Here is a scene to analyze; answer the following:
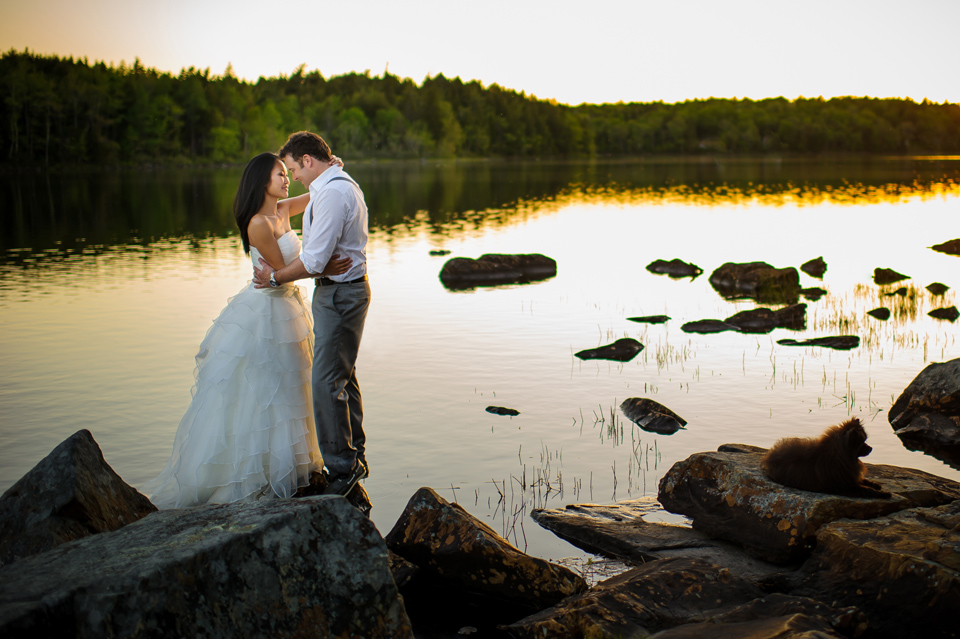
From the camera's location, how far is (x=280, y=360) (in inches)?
295

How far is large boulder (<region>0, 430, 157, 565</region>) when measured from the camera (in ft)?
17.1

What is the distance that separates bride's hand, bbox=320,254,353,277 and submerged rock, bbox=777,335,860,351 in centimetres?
1028

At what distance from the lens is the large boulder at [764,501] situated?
6.22 m

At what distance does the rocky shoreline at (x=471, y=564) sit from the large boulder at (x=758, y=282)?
13956 mm

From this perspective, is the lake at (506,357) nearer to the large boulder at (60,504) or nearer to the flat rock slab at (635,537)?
the flat rock slab at (635,537)

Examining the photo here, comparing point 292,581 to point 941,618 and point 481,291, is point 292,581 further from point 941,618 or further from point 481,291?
point 481,291

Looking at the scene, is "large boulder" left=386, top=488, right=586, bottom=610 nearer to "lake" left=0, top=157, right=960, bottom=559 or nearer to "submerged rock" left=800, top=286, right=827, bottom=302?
"lake" left=0, top=157, right=960, bottom=559

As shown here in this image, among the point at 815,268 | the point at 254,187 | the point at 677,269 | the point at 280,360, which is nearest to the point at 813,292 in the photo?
the point at 815,268

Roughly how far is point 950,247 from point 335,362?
3066cm

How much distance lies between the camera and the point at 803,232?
38.2 m

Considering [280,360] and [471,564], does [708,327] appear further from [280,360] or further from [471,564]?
[471,564]

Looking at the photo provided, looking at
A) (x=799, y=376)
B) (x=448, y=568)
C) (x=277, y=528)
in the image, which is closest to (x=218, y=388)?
(x=448, y=568)

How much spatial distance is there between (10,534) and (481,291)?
1681 cm

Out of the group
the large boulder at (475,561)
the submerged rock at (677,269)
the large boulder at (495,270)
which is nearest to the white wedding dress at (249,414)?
the large boulder at (475,561)
